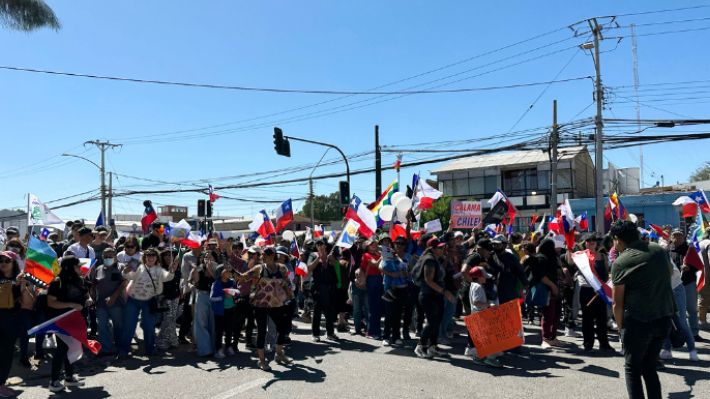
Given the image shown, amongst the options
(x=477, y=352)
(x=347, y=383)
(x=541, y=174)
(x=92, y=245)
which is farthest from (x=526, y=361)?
(x=541, y=174)

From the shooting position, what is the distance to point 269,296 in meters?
7.82

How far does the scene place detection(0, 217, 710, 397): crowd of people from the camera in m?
7.04

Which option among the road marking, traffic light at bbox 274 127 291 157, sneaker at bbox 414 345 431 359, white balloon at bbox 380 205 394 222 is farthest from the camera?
traffic light at bbox 274 127 291 157

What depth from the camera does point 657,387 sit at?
16.1 feet

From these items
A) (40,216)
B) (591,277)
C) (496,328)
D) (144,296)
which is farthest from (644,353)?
(40,216)

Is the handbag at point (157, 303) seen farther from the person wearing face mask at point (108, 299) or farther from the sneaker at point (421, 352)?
the sneaker at point (421, 352)

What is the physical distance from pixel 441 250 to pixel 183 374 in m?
4.00

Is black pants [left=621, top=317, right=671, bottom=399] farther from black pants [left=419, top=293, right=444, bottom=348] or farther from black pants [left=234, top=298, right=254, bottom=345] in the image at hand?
black pants [left=234, top=298, right=254, bottom=345]

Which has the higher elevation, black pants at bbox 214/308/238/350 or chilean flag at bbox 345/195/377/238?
chilean flag at bbox 345/195/377/238

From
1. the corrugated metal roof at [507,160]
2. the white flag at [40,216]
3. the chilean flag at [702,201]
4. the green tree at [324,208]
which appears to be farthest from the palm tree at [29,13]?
the green tree at [324,208]

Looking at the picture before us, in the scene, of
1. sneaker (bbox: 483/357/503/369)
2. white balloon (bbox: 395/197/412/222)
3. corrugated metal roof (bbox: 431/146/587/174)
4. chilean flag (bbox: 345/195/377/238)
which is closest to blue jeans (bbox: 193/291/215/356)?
sneaker (bbox: 483/357/503/369)

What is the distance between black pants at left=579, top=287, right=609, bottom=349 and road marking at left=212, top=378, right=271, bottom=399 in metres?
4.86

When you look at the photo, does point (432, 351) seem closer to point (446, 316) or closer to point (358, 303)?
point (446, 316)

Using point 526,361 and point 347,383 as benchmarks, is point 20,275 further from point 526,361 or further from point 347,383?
point 526,361
